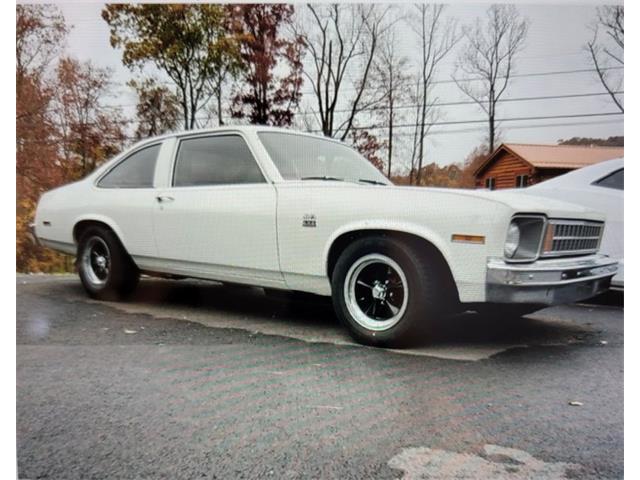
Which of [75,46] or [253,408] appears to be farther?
[75,46]

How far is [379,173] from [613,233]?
1.02 meters

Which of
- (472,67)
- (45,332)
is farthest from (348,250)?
(45,332)

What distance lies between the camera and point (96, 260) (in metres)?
2.65

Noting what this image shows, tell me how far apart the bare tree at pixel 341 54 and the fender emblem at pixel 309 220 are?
1.26 ft

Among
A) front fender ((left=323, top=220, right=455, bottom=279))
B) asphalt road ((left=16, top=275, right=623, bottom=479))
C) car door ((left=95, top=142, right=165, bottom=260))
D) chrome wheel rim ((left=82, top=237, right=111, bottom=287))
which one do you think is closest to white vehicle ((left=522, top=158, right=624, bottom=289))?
asphalt road ((left=16, top=275, right=623, bottom=479))

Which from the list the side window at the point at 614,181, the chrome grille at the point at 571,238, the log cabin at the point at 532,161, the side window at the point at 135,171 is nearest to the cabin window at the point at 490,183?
the log cabin at the point at 532,161

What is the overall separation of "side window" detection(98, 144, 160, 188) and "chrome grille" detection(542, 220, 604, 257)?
5.90 ft

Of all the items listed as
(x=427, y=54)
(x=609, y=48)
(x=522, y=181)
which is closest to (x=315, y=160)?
(x=427, y=54)

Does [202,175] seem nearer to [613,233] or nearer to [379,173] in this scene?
[379,173]

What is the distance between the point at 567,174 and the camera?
193cm

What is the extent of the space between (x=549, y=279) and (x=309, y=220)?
1.02m

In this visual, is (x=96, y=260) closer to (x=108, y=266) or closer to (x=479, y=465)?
Answer: (x=108, y=266)

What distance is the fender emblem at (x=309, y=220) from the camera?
84.0 inches

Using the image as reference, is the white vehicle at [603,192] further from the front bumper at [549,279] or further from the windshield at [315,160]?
the windshield at [315,160]
